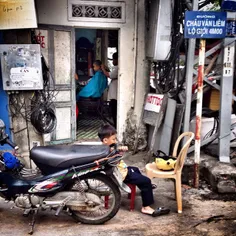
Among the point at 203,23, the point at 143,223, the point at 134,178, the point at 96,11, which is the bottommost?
the point at 143,223

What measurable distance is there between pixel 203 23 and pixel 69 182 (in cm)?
300

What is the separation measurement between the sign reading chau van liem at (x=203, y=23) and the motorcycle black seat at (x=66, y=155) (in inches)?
87.7

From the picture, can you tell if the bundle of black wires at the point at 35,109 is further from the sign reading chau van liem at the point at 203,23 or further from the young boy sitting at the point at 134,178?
the sign reading chau van liem at the point at 203,23

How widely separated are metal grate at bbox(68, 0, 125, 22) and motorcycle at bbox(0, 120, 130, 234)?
358cm

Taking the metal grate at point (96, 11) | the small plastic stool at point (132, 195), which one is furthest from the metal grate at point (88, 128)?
the small plastic stool at point (132, 195)

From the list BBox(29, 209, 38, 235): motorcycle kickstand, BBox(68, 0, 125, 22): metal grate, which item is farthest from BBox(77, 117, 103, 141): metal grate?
BBox(29, 209, 38, 235): motorcycle kickstand

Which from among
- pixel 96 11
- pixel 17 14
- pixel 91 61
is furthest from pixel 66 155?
pixel 91 61

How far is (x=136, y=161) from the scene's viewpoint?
7043mm

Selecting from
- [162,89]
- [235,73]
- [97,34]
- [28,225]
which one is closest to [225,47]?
[235,73]

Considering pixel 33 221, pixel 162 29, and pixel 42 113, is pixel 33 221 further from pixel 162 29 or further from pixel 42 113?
pixel 162 29

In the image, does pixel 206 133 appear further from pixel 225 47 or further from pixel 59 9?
pixel 59 9

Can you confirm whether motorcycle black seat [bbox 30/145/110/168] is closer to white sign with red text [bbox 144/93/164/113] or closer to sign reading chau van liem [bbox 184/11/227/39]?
sign reading chau van liem [bbox 184/11/227/39]

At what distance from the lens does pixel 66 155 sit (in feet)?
13.6

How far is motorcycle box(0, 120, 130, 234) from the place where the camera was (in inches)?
162
